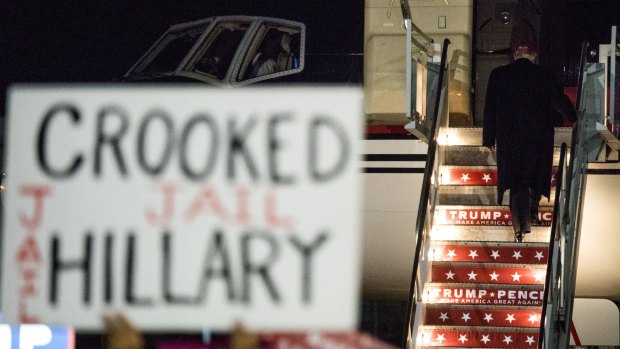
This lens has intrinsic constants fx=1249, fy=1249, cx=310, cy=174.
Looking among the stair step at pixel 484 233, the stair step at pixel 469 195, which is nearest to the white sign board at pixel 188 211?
the stair step at pixel 484 233

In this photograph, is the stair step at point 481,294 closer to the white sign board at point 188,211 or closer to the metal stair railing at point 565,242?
the metal stair railing at point 565,242

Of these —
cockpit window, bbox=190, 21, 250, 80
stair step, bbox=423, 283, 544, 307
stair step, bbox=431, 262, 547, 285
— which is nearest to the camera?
stair step, bbox=423, 283, 544, 307

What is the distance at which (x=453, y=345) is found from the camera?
8.87 m

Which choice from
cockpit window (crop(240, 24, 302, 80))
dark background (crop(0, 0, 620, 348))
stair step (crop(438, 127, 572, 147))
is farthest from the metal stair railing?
cockpit window (crop(240, 24, 302, 80))

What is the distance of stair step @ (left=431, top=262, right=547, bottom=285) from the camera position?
30.4 ft

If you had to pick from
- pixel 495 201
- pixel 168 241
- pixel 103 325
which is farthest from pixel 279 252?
pixel 495 201

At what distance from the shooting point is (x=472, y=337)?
8914 millimetres

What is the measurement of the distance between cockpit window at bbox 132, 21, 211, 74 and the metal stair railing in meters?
3.60

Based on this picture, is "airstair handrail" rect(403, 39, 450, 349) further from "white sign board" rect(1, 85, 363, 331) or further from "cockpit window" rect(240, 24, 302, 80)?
"white sign board" rect(1, 85, 363, 331)

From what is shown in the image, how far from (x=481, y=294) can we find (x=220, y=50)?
137 inches

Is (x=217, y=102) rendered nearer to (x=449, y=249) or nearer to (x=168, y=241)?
(x=168, y=241)

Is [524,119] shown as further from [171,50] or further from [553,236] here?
[171,50]

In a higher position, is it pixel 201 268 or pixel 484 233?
pixel 201 268

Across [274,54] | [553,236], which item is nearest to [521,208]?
[553,236]
